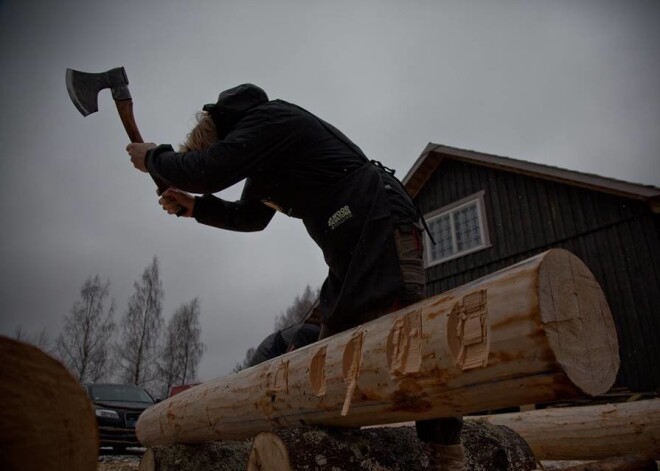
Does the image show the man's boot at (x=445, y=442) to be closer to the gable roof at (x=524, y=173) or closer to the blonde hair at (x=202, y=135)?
the blonde hair at (x=202, y=135)

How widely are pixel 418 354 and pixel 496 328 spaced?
12.3 inches

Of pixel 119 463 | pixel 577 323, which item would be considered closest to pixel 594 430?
pixel 577 323

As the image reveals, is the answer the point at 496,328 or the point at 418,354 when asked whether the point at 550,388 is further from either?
the point at 418,354

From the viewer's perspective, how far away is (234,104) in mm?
2359

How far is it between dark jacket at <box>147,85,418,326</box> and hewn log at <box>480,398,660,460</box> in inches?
116

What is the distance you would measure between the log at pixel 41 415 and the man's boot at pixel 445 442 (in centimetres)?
145

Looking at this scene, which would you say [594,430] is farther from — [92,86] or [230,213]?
[92,86]

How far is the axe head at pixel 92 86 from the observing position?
3090 millimetres

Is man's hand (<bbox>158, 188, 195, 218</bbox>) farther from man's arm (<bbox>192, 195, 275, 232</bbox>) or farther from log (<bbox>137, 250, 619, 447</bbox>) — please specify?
log (<bbox>137, 250, 619, 447</bbox>)

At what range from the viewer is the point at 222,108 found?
2365mm

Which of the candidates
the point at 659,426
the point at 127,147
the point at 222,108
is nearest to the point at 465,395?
the point at 222,108

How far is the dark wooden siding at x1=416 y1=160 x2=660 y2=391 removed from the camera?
7324 millimetres

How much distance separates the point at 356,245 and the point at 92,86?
224 cm

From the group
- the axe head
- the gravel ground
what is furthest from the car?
the axe head
